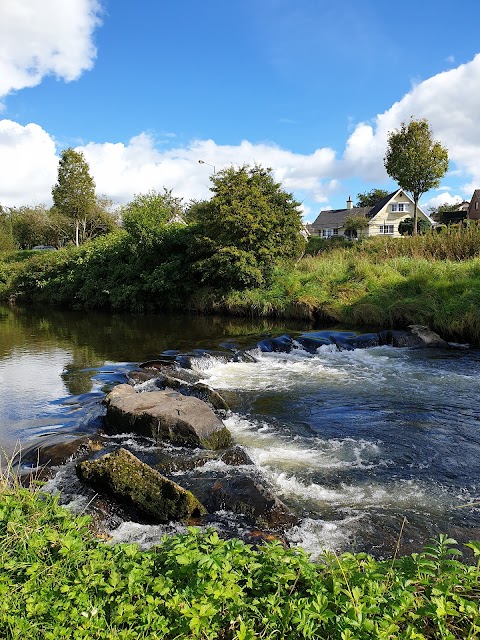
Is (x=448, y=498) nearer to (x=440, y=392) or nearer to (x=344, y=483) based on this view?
(x=344, y=483)

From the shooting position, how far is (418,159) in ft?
136

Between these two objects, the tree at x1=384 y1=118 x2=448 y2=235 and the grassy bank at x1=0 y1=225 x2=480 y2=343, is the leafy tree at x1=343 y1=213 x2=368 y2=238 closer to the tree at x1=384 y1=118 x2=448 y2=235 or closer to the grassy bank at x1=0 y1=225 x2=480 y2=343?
the tree at x1=384 y1=118 x2=448 y2=235

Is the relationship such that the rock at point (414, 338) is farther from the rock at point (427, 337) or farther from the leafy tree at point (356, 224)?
the leafy tree at point (356, 224)

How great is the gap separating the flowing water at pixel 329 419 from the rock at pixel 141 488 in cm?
24

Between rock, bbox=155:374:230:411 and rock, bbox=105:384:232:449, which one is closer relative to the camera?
rock, bbox=105:384:232:449

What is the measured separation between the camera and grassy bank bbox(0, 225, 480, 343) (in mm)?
18359

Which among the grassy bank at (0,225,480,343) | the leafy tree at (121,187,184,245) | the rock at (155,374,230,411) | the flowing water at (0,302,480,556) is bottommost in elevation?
the flowing water at (0,302,480,556)

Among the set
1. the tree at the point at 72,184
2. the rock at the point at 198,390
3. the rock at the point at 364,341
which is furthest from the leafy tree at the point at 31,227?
the rock at the point at 198,390

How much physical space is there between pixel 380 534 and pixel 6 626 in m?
3.84

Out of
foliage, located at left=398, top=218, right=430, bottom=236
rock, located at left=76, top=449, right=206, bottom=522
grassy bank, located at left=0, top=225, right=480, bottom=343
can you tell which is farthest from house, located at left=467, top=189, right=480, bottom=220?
rock, located at left=76, top=449, right=206, bottom=522

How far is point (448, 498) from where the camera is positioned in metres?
6.07

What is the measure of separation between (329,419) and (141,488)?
4.69 metres

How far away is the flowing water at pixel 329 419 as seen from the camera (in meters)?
5.61

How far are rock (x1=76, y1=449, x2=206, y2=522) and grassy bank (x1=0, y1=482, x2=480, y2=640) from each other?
1.98 meters
